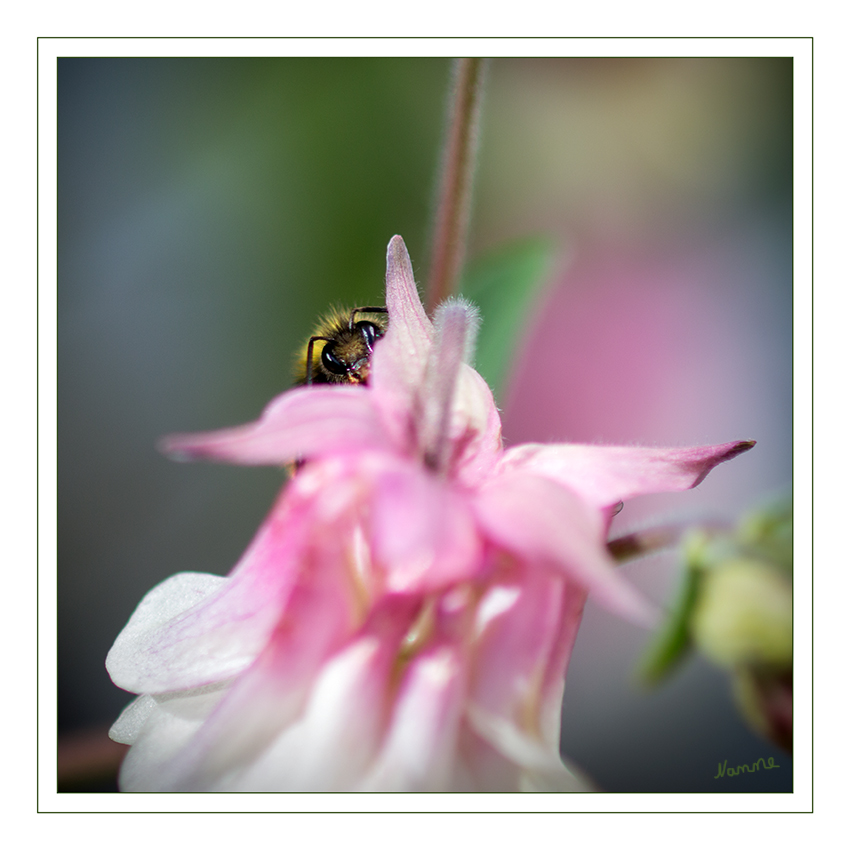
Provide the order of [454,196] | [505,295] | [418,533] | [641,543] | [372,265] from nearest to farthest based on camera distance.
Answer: [418,533]
[641,543]
[454,196]
[505,295]
[372,265]

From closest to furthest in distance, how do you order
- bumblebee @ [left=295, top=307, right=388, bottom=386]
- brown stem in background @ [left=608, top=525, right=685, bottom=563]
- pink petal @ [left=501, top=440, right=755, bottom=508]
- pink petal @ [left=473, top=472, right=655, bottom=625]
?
1. pink petal @ [left=473, top=472, right=655, bottom=625]
2. pink petal @ [left=501, top=440, right=755, bottom=508]
3. brown stem in background @ [left=608, top=525, right=685, bottom=563]
4. bumblebee @ [left=295, top=307, right=388, bottom=386]

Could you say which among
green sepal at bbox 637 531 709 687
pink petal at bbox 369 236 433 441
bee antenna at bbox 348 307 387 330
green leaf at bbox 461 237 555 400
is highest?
green leaf at bbox 461 237 555 400

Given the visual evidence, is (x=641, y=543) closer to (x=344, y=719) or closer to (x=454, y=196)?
(x=344, y=719)

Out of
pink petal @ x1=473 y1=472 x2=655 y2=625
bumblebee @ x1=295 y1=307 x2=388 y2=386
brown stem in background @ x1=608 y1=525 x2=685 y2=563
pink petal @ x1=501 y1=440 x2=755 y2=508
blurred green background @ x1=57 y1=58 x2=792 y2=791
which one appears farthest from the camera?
blurred green background @ x1=57 y1=58 x2=792 y2=791

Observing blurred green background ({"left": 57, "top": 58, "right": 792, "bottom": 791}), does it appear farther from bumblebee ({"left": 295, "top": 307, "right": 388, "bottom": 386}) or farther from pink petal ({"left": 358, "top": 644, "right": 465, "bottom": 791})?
pink petal ({"left": 358, "top": 644, "right": 465, "bottom": 791})
